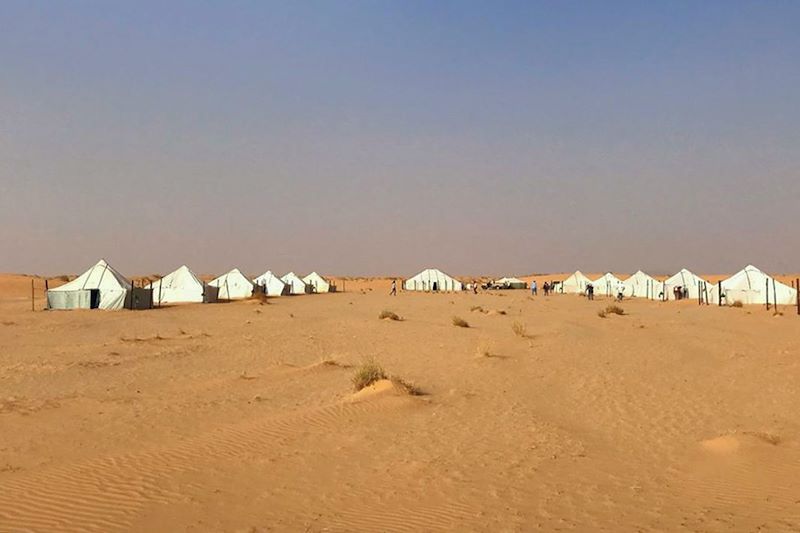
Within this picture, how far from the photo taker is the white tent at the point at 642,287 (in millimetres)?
56375

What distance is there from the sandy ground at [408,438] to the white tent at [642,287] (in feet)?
120

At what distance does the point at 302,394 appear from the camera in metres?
13.2

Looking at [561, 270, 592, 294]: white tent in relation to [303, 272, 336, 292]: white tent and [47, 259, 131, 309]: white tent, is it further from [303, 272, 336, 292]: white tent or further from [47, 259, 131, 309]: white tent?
[47, 259, 131, 309]: white tent

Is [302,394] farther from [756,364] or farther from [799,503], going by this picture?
[756,364]

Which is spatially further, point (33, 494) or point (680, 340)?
point (680, 340)

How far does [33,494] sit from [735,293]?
43.5m

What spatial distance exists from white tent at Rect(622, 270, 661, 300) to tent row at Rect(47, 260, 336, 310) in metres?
30.5

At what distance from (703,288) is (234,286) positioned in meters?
35.5

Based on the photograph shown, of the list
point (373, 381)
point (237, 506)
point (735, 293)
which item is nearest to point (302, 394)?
point (373, 381)

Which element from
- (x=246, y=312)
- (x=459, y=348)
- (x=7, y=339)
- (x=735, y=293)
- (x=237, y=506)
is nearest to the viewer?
(x=237, y=506)

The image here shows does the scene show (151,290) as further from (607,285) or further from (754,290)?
(607,285)

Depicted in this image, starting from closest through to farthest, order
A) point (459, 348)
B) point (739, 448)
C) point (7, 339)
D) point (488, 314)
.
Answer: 1. point (739, 448)
2. point (459, 348)
3. point (7, 339)
4. point (488, 314)

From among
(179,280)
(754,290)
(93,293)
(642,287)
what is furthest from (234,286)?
(754,290)

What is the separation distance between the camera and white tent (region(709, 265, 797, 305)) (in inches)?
1639
